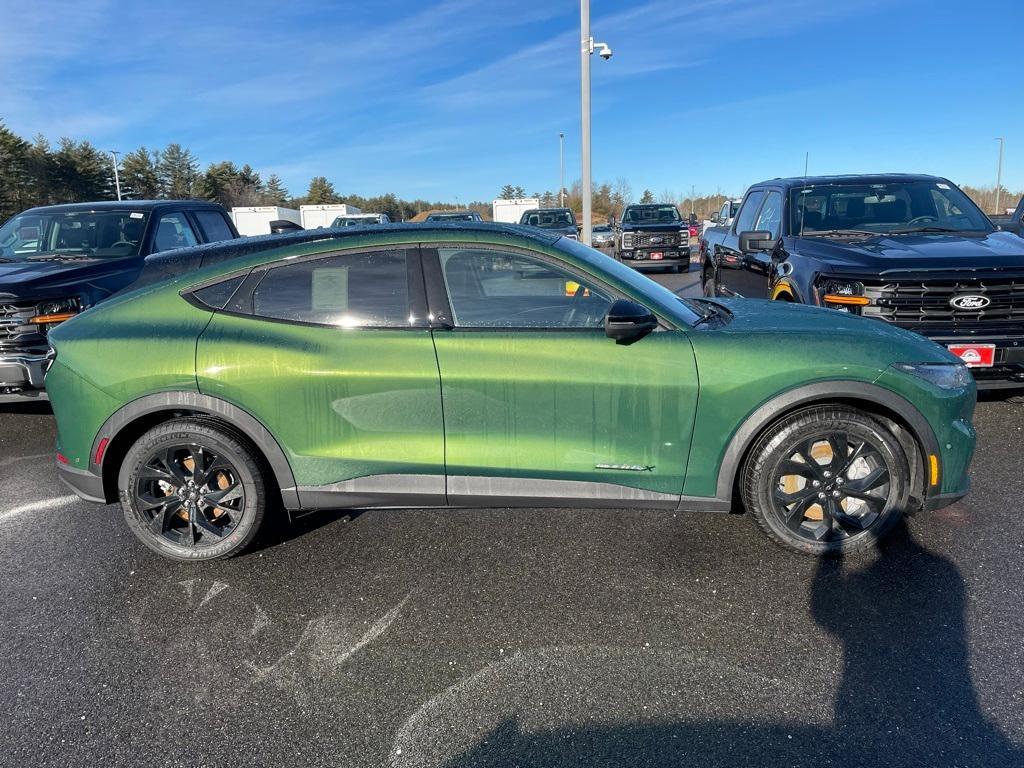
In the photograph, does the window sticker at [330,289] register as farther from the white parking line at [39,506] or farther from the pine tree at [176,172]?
the pine tree at [176,172]

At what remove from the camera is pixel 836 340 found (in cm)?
331

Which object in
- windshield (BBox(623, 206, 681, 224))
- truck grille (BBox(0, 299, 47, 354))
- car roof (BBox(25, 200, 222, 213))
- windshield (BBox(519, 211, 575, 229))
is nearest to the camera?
truck grille (BBox(0, 299, 47, 354))

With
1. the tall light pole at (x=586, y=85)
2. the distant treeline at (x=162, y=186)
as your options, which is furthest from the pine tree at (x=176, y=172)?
the tall light pole at (x=586, y=85)

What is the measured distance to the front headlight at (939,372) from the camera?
328 cm

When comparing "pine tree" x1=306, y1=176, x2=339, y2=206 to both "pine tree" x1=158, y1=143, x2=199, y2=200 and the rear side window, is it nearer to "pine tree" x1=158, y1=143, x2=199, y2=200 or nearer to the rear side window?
"pine tree" x1=158, y1=143, x2=199, y2=200

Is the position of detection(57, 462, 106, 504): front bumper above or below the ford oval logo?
below

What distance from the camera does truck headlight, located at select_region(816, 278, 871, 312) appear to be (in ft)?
17.1

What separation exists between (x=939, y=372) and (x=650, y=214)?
19.1 meters

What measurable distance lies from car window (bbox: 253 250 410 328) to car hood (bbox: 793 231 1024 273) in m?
3.69

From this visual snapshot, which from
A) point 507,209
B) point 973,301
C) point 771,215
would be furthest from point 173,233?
point 507,209

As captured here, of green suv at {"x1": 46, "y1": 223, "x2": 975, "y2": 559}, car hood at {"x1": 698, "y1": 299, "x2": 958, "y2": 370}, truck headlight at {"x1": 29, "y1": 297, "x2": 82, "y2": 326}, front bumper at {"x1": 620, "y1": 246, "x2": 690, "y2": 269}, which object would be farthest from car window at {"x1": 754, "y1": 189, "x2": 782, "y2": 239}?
front bumper at {"x1": 620, "y1": 246, "x2": 690, "y2": 269}

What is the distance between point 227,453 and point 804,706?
2767mm

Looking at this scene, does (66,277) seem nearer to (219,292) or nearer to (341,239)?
(219,292)

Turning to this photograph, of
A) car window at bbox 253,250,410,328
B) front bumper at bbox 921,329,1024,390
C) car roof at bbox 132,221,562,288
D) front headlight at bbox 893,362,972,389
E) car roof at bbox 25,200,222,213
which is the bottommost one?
front bumper at bbox 921,329,1024,390
